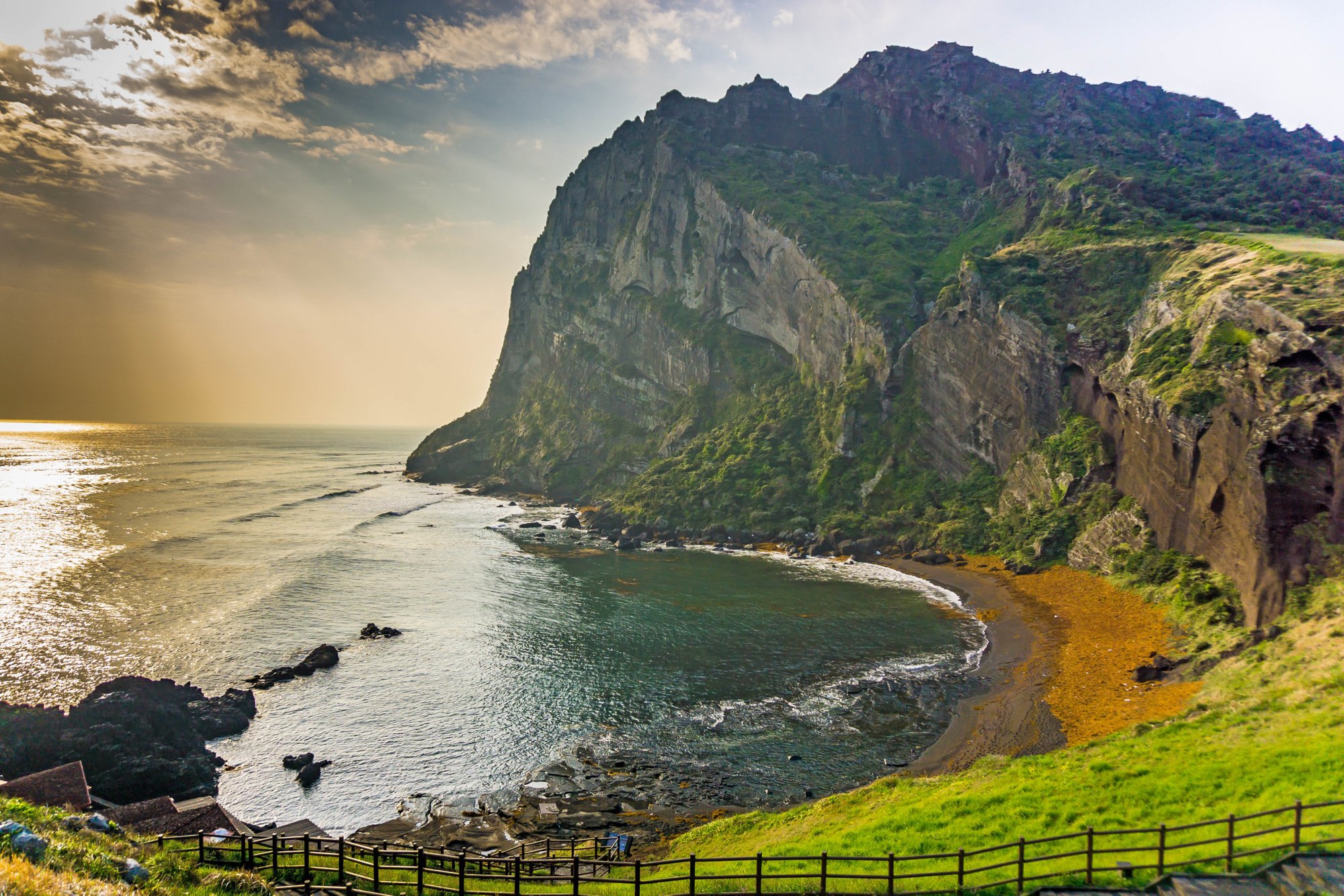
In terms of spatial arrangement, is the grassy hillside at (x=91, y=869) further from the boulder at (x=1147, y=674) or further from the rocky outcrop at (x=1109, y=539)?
the rocky outcrop at (x=1109, y=539)

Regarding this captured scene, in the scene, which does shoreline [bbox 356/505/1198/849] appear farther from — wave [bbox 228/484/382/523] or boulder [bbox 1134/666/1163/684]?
wave [bbox 228/484/382/523]

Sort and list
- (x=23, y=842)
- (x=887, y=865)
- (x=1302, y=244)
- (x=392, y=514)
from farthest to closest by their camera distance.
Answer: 1. (x=392, y=514)
2. (x=1302, y=244)
3. (x=887, y=865)
4. (x=23, y=842)

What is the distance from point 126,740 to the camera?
108ft

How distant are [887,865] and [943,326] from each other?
78.6m

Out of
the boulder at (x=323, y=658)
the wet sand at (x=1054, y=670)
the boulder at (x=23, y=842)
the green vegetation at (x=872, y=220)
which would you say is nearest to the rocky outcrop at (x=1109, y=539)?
the wet sand at (x=1054, y=670)

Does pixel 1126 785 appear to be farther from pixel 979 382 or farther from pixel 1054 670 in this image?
pixel 979 382

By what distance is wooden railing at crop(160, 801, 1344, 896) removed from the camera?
1493 centimetres

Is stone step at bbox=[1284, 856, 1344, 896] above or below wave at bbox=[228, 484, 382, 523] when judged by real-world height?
above

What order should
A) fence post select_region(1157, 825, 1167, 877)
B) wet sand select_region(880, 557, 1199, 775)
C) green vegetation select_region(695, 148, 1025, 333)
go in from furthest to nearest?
green vegetation select_region(695, 148, 1025, 333) < wet sand select_region(880, 557, 1199, 775) < fence post select_region(1157, 825, 1167, 877)

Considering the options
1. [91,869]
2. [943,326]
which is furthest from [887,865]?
[943,326]

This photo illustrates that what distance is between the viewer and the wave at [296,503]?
10539 cm

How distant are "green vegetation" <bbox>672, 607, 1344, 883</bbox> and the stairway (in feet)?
1.98

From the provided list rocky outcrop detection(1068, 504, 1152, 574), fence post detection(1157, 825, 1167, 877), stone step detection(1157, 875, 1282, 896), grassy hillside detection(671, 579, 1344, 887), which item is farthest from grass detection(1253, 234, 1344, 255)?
fence post detection(1157, 825, 1167, 877)

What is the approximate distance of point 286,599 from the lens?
61.5m
